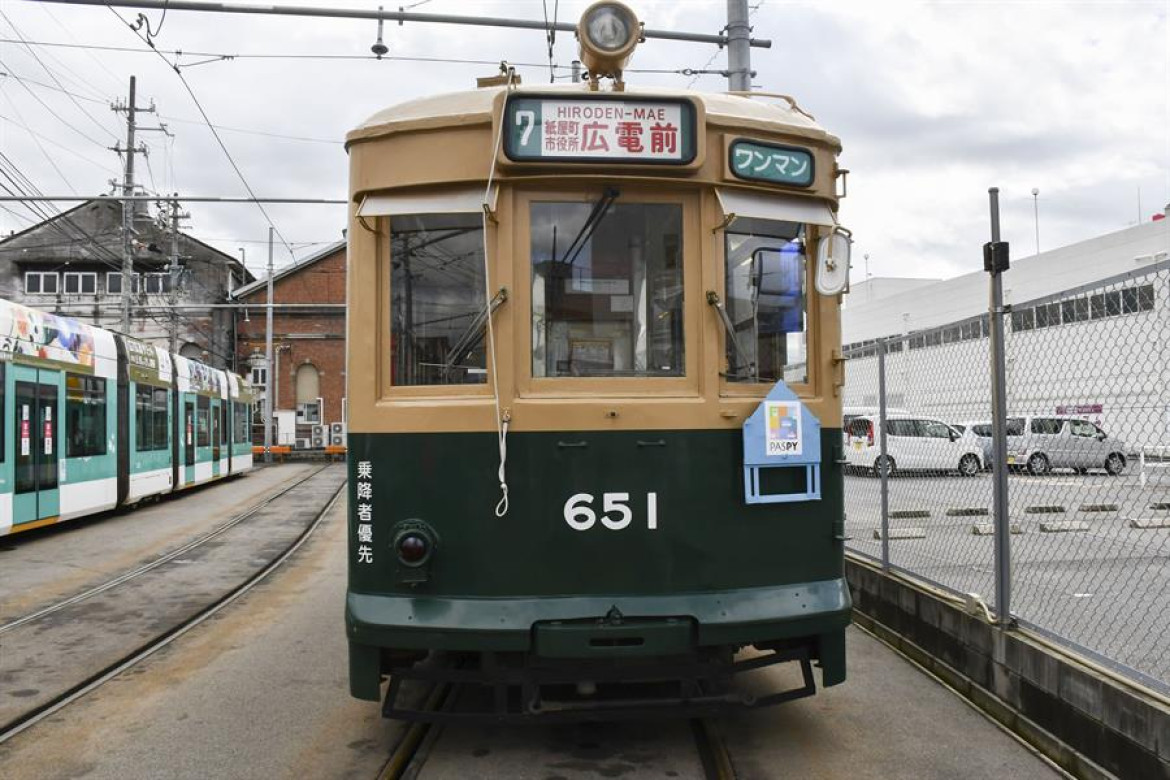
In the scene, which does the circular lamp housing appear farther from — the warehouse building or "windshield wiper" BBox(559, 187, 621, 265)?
the warehouse building

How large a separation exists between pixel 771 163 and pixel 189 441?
1825cm

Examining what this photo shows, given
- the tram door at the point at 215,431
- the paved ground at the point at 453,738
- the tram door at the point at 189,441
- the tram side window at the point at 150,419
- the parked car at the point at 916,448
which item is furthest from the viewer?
the tram door at the point at 215,431

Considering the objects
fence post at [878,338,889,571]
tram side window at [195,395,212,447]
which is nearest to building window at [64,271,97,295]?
tram side window at [195,395,212,447]

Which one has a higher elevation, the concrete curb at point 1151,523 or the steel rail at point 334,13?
the steel rail at point 334,13

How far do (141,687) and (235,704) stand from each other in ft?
2.57

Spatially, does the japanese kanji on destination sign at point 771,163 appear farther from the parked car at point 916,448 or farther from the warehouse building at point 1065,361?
the parked car at point 916,448

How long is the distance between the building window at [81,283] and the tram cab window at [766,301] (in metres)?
42.8

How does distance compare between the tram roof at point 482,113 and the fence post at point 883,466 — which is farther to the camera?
the fence post at point 883,466

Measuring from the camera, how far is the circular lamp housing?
380cm

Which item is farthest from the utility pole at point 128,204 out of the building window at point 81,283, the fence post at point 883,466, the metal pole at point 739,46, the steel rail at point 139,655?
the fence post at point 883,466

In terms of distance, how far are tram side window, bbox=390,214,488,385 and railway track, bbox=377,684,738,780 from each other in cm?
151

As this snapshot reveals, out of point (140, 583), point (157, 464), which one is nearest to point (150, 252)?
point (157, 464)

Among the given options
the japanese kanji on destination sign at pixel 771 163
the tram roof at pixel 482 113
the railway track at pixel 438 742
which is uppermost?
the tram roof at pixel 482 113

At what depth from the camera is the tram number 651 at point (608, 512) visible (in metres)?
3.61
